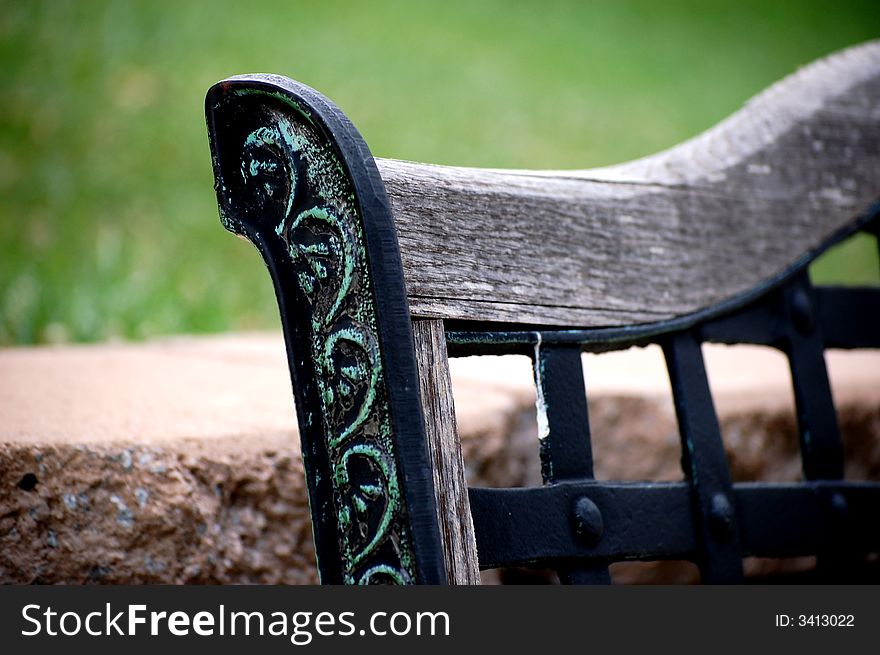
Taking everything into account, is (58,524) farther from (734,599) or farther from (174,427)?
(734,599)

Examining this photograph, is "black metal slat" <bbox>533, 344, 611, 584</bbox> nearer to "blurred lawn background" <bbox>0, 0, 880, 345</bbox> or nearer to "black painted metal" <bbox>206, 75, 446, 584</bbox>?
"black painted metal" <bbox>206, 75, 446, 584</bbox>

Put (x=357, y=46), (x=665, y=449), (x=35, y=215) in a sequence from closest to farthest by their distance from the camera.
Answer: (x=665, y=449) → (x=35, y=215) → (x=357, y=46)

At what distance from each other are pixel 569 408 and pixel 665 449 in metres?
0.79

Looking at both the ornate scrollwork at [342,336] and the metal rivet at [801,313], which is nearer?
the ornate scrollwork at [342,336]

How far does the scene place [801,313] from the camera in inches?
46.5

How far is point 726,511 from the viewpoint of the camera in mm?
1029

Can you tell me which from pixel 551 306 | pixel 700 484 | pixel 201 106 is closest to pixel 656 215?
pixel 551 306

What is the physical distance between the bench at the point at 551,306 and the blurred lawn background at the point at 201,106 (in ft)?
6.94

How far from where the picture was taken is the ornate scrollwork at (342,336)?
2.50 feet

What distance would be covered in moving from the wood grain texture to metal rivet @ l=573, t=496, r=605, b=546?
140mm

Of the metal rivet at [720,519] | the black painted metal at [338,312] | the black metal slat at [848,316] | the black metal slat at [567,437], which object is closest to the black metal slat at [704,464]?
the metal rivet at [720,519]

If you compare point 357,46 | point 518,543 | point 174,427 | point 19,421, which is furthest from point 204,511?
point 357,46

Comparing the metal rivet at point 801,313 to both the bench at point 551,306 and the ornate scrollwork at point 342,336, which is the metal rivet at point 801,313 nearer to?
the bench at point 551,306

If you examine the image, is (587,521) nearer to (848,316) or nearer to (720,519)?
(720,519)
